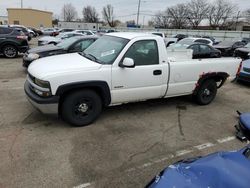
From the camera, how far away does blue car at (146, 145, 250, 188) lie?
6.59ft

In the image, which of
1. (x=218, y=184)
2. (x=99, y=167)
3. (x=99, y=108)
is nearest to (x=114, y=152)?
(x=99, y=167)

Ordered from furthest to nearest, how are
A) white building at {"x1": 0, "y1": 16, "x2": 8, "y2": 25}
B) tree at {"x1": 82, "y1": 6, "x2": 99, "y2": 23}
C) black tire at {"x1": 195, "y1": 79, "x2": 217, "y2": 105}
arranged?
tree at {"x1": 82, "y1": 6, "x2": 99, "y2": 23} < white building at {"x1": 0, "y1": 16, "x2": 8, "y2": 25} < black tire at {"x1": 195, "y1": 79, "x2": 217, "y2": 105}

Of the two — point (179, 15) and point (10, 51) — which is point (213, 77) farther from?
point (179, 15)

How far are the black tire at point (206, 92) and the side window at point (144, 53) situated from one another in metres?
1.73

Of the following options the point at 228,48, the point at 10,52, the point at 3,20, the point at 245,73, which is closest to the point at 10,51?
the point at 10,52

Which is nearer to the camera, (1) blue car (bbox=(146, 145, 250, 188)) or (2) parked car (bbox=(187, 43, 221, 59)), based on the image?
(1) blue car (bbox=(146, 145, 250, 188))

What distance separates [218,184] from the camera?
78.7 inches

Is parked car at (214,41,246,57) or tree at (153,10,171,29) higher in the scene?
tree at (153,10,171,29)

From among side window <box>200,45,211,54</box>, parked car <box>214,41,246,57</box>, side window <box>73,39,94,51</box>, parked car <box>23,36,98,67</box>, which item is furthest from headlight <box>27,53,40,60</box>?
parked car <box>214,41,246,57</box>

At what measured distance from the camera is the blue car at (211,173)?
6.59 ft

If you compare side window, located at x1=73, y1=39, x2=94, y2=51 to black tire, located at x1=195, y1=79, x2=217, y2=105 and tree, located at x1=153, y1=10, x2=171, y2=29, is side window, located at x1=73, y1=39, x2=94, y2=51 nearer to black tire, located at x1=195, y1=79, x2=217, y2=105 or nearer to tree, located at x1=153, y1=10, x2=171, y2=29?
black tire, located at x1=195, y1=79, x2=217, y2=105

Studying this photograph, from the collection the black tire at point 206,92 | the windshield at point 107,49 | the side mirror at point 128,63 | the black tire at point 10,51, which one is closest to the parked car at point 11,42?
the black tire at point 10,51

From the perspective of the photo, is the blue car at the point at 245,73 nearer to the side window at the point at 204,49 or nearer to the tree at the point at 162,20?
the side window at the point at 204,49

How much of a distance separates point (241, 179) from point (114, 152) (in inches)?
90.5
